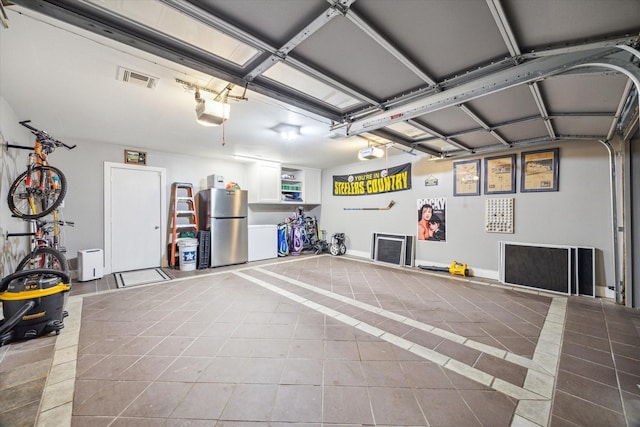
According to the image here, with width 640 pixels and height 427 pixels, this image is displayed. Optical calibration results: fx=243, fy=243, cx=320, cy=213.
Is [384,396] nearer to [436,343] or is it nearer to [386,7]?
[436,343]

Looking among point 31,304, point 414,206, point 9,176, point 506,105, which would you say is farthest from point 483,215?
point 9,176

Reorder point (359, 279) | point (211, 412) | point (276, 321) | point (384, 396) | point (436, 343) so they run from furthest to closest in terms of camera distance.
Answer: point (359, 279) < point (276, 321) < point (436, 343) < point (384, 396) < point (211, 412)

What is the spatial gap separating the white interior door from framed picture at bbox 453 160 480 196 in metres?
6.20

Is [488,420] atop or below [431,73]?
below

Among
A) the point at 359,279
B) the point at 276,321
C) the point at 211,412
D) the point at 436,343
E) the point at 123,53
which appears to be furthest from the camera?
the point at 359,279

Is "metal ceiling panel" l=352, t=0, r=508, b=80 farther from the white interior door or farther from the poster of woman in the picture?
the white interior door

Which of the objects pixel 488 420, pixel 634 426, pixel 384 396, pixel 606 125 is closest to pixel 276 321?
pixel 384 396

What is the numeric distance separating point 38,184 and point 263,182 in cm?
394

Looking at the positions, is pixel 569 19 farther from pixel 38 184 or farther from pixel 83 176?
pixel 83 176

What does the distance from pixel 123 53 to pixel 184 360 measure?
2.52 metres

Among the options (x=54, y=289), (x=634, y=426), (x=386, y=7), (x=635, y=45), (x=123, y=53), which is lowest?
(x=634, y=426)

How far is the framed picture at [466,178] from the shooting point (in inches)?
185

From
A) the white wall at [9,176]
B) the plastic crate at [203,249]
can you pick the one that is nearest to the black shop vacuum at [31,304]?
the white wall at [9,176]

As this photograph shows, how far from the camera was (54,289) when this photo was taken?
2316mm
